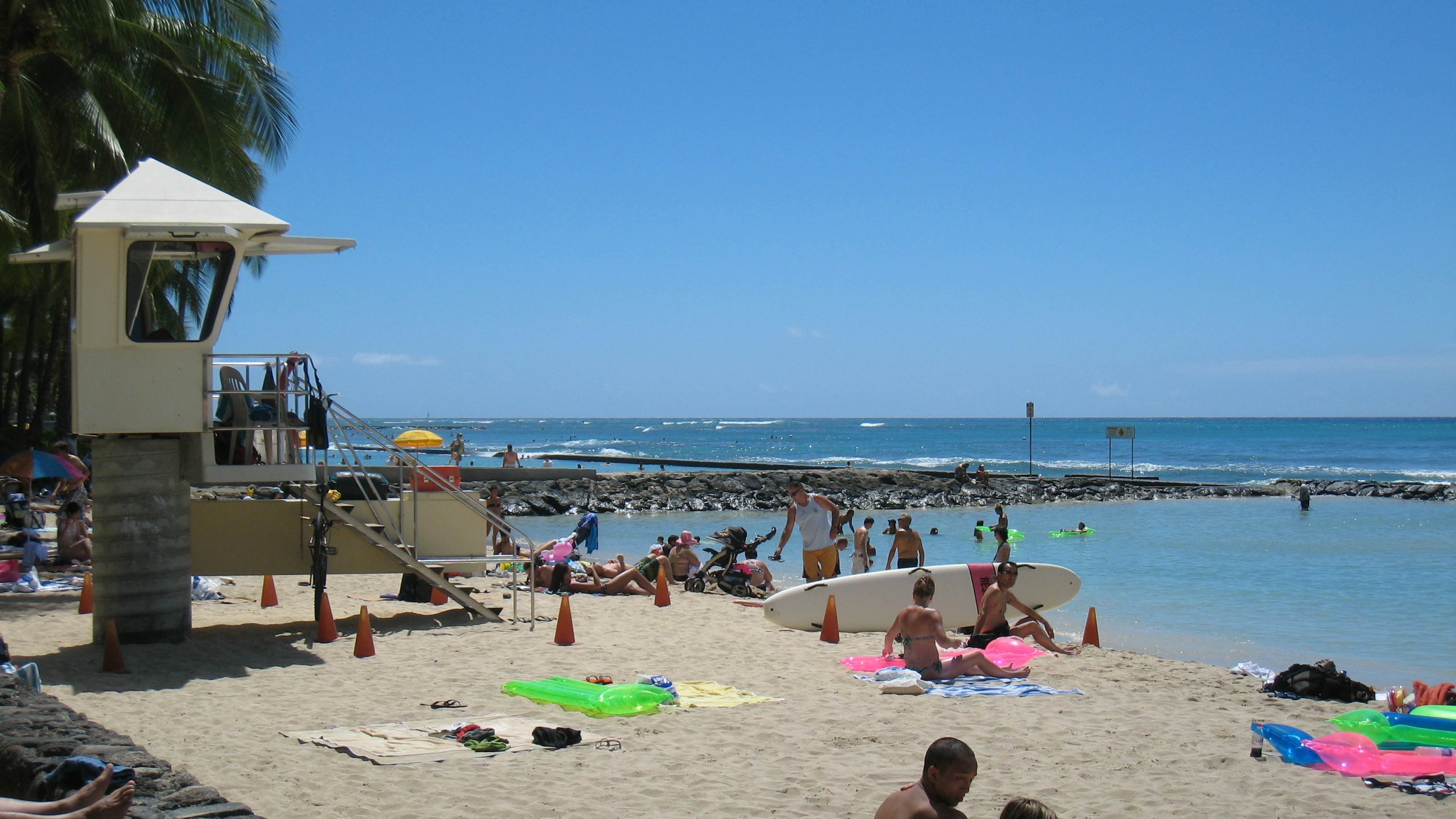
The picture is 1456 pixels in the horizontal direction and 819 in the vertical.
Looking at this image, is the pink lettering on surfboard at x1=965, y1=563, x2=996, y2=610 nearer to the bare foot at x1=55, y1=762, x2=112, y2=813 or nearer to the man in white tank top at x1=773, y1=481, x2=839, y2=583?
the man in white tank top at x1=773, y1=481, x2=839, y2=583

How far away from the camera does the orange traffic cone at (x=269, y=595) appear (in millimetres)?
13297

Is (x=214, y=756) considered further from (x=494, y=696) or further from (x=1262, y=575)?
(x=1262, y=575)

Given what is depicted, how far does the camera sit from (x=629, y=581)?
15102 millimetres

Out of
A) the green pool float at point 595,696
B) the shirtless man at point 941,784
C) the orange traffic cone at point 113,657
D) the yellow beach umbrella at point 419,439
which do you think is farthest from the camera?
the yellow beach umbrella at point 419,439

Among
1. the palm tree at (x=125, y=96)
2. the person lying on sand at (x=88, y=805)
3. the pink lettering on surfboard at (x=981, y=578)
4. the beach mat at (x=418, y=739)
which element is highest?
the palm tree at (x=125, y=96)

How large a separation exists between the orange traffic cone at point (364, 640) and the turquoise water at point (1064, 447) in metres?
46.2

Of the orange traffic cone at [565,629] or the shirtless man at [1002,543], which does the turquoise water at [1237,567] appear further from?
the orange traffic cone at [565,629]

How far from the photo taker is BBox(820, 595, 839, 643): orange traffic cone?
460 inches

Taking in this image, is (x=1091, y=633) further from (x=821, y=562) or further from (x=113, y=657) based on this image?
(x=113, y=657)

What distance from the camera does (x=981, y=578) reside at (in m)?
13.2

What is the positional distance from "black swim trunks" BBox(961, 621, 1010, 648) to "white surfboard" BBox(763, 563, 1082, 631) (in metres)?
1.08

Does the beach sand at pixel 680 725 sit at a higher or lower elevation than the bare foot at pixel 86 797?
lower

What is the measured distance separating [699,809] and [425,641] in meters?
5.89

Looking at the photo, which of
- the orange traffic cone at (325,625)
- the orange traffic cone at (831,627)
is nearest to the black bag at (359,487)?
the orange traffic cone at (325,625)
